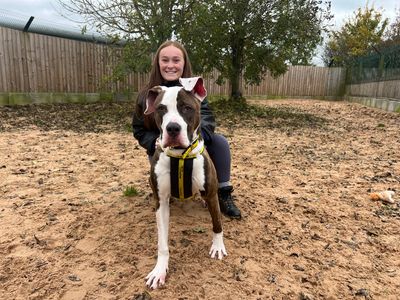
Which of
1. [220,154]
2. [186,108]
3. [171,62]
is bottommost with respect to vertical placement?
[220,154]

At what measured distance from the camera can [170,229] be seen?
2.94m

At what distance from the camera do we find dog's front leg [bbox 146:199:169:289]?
2248 mm


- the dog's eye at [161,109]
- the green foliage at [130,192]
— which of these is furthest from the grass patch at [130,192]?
the dog's eye at [161,109]

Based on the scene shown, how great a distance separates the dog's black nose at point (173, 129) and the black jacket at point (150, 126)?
0.83 meters

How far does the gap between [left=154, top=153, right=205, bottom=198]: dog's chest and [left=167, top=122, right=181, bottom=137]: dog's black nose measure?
0.29 m

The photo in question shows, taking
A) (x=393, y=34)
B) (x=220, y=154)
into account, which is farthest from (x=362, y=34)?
(x=220, y=154)

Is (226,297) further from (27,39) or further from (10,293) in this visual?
(27,39)

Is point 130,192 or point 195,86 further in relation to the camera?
point 130,192

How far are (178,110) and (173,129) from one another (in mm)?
149

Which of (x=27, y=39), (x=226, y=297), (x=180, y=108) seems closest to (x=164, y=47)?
(x=180, y=108)

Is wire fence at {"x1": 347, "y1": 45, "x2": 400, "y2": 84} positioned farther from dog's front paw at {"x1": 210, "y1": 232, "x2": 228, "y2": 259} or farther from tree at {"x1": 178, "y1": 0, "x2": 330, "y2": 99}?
dog's front paw at {"x1": 210, "y1": 232, "x2": 228, "y2": 259}

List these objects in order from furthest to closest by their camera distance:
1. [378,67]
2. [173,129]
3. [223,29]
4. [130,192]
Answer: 1. [378,67]
2. [223,29]
3. [130,192]
4. [173,129]

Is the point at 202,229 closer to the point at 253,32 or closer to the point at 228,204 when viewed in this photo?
the point at 228,204

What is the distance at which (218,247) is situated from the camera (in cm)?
260
